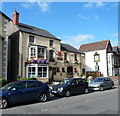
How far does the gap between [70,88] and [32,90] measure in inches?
148

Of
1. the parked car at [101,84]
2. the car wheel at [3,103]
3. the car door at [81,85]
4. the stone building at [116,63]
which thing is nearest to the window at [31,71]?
the parked car at [101,84]

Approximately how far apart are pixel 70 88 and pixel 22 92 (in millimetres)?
4421

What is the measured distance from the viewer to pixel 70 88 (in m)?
11.4

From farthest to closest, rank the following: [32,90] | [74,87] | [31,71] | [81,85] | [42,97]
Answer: [31,71] < [81,85] < [74,87] < [42,97] < [32,90]

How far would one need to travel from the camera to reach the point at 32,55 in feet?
69.7

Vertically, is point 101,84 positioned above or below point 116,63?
below

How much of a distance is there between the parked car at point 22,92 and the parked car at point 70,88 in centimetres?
176

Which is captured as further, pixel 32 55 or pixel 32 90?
pixel 32 55

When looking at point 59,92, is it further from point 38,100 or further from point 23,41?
point 23,41

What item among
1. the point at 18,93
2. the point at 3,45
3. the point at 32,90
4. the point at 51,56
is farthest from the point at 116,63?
the point at 18,93

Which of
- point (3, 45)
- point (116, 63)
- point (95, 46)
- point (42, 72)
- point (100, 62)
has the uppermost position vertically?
point (95, 46)

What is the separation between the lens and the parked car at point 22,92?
25.0 ft

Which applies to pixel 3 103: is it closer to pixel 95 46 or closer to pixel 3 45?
pixel 3 45

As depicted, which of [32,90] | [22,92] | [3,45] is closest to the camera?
[22,92]
